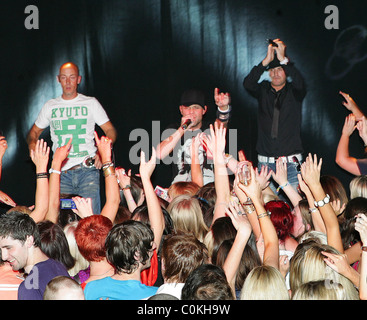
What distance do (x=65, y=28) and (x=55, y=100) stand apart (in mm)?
924

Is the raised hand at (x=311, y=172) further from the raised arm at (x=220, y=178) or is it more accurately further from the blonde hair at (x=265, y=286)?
the blonde hair at (x=265, y=286)

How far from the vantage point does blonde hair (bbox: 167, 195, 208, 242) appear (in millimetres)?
3436

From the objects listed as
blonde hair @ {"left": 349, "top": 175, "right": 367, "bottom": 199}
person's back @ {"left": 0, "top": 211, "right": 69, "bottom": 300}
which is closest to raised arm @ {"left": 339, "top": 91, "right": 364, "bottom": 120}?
blonde hair @ {"left": 349, "top": 175, "right": 367, "bottom": 199}

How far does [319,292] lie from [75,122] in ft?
12.7

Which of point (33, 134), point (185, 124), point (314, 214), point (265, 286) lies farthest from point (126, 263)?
point (33, 134)

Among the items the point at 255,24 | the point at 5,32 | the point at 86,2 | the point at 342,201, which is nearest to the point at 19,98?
the point at 5,32

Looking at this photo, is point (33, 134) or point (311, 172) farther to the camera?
point (33, 134)

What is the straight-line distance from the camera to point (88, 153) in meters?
5.66

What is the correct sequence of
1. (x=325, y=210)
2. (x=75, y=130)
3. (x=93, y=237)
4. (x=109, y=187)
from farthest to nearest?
(x=75, y=130) < (x=109, y=187) < (x=325, y=210) < (x=93, y=237)

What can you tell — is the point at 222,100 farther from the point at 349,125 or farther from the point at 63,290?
the point at 63,290

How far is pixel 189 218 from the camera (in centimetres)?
343

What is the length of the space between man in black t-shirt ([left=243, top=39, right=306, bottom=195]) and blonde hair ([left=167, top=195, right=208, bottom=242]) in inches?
94.5

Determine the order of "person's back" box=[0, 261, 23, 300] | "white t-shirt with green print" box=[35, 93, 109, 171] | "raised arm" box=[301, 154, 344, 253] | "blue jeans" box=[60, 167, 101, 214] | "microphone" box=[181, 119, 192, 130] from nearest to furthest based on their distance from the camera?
1. "person's back" box=[0, 261, 23, 300]
2. "raised arm" box=[301, 154, 344, 253]
3. "microphone" box=[181, 119, 192, 130]
4. "blue jeans" box=[60, 167, 101, 214]
5. "white t-shirt with green print" box=[35, 93, 109, 171]

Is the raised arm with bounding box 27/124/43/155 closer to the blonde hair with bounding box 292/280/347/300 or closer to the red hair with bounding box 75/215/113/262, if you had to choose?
the red hair with bounding box 75/215/113/262
